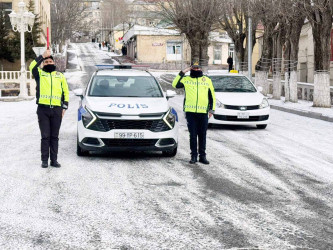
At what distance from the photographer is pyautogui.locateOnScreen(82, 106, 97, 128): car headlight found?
9.20 m

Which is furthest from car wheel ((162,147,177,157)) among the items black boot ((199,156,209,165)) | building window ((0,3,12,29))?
building window ((0,3,12,29))

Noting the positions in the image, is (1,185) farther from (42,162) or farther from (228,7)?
(228,7)

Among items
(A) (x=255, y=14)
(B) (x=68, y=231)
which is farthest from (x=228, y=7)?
Answer: (B) (x=68, y=231)

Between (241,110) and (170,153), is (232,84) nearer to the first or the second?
(241,110)

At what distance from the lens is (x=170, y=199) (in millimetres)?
6586

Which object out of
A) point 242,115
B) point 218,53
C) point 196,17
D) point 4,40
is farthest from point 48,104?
point 218,53

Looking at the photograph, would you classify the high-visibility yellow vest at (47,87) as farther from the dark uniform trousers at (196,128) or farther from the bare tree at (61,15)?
the bare tree at (61,15)

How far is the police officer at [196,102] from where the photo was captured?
9273mm

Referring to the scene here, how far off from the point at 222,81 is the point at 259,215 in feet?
34.3

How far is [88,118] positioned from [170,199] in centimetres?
320

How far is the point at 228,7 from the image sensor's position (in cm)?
3388

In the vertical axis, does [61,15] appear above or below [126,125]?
above

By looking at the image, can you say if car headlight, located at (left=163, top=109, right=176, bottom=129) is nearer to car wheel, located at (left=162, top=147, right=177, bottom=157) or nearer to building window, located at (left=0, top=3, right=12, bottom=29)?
car wheel, located at (left=162, top=147, right=177, bottom=157)

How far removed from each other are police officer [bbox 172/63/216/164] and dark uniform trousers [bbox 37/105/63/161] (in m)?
2.09
